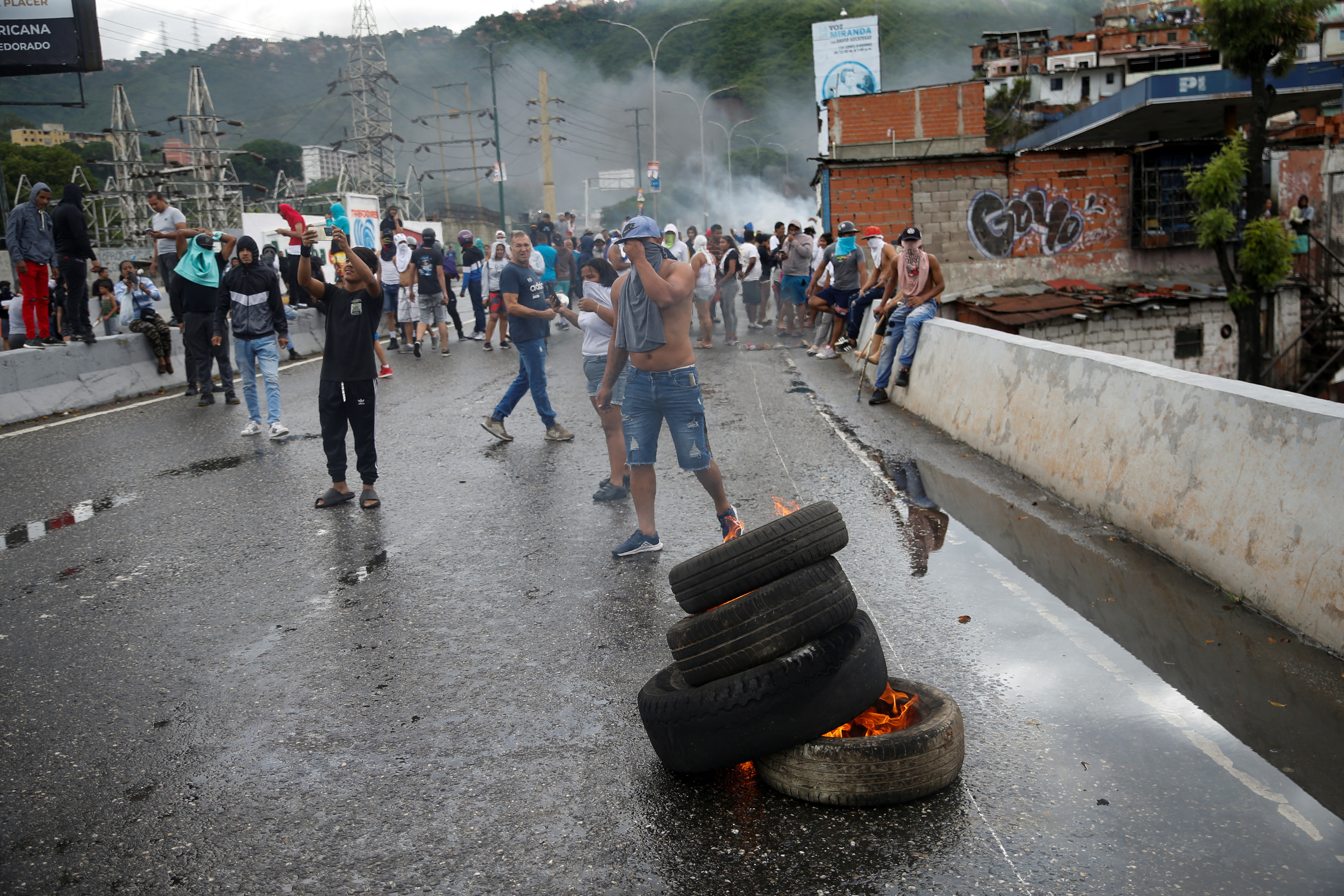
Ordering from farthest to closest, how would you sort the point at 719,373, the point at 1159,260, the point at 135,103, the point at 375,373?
1. the point at 135,103
2. the point at 1159,260
3. the point at 719,373
4. the point at 375,373

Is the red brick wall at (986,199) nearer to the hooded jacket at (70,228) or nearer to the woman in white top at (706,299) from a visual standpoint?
the woman in white top at (706,299)

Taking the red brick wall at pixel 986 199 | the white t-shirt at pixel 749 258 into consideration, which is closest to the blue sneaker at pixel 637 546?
the white t-shirt at pixel 749 258

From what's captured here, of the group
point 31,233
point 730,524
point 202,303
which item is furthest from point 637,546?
point 31,233

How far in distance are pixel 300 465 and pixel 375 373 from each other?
5.62ft

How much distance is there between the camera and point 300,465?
8734 mm

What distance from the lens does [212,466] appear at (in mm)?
8805

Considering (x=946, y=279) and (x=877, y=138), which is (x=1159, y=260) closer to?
(x=946, y=279)

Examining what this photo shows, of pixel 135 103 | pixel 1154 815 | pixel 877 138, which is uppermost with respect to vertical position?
pixel 135 103

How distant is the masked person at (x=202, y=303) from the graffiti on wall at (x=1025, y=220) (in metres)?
14.9

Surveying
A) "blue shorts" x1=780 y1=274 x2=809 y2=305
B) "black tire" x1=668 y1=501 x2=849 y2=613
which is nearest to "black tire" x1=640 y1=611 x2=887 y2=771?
"black tire" x1=668 y1=501 x2=849 y2=613

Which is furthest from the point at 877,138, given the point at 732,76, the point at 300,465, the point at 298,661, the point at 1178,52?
the point at 732,76

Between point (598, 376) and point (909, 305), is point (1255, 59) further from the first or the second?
point (598, 376)

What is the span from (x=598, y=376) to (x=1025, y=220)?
16126 millimetres

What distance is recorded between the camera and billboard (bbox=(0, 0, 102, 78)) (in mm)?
18688
